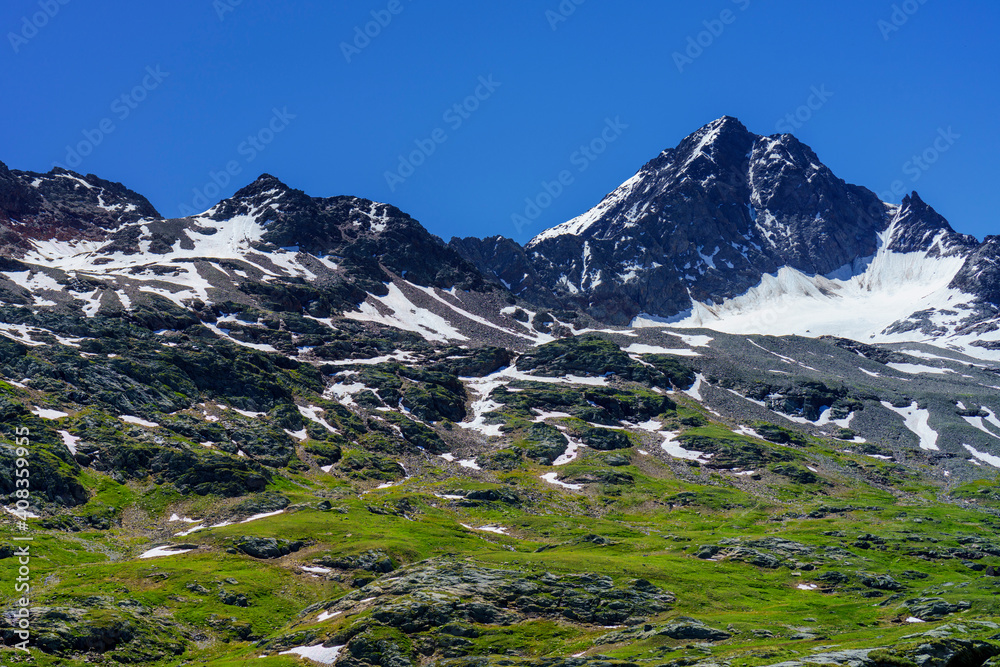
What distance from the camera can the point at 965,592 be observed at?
77.9 meters

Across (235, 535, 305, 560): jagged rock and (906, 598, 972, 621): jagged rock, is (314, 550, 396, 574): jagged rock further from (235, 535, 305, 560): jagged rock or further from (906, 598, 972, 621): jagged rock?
(906, 598, 972, 621): jagged rock

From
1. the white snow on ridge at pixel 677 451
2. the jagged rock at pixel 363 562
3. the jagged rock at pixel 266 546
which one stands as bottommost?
the jagged rock at pixel 363 562

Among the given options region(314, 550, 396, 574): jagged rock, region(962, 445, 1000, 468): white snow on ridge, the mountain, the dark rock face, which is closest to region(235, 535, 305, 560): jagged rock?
the mountain

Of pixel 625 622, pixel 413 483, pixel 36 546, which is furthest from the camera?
pixel 413 483

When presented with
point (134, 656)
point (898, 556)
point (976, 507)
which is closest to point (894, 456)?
point (976, 507)

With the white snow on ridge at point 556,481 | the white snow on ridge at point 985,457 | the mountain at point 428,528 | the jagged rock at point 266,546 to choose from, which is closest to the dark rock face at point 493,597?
the mountain at point 428,528

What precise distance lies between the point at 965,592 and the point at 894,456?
12647 cm

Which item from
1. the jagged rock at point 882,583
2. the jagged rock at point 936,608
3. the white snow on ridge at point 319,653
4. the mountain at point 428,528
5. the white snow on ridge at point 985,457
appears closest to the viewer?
the white snow on ridge at point 319,653

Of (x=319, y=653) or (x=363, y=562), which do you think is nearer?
(x=319, y=653)

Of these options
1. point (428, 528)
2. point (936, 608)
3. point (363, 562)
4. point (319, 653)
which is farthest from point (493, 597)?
point (936, 608)

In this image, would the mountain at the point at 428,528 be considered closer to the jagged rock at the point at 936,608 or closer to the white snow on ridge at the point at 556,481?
the jagged rock at the point at 936,608

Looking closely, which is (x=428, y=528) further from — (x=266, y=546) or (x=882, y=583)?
(x=882, y=583)

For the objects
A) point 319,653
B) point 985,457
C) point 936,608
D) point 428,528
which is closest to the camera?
point 319,653

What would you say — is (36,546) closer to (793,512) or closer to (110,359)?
(110,359)
